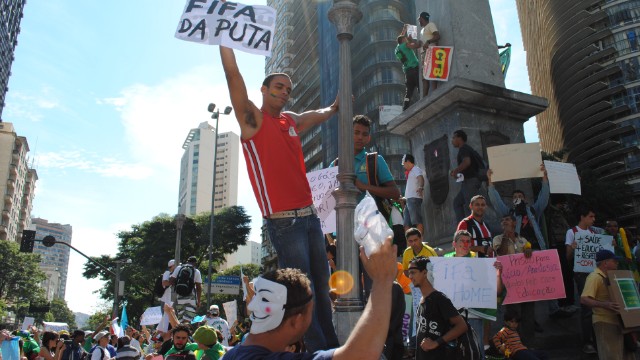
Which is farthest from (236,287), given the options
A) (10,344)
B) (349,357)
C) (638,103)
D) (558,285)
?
(638,103)

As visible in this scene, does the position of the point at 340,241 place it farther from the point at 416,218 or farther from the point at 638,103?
the point at 638,103

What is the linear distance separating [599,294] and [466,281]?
5.20ft

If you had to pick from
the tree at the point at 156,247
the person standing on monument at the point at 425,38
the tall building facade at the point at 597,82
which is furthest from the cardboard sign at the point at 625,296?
the tall building facade at the point at 597,82

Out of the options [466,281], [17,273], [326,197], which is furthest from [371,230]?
[17,273]

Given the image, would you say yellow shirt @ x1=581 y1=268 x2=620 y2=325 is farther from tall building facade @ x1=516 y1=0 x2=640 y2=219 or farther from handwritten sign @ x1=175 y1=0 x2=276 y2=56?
tall building facade @ x1=516 y1=0 x2=640 y2=219

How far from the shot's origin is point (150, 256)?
45.7 metres

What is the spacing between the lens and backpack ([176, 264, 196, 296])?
8.52 meters

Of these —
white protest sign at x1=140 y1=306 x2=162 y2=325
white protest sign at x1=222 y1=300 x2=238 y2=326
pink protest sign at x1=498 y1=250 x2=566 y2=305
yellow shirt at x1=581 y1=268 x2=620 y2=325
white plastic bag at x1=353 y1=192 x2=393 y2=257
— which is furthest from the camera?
white protest sign at x1=140 y1=306 x2=162 y2=325

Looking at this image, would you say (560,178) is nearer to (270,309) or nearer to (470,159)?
(470,159)

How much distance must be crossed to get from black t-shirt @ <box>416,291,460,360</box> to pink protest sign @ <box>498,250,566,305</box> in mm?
1838

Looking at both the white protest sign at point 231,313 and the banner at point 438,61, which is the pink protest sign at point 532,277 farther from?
the white protest sign at point 231,313

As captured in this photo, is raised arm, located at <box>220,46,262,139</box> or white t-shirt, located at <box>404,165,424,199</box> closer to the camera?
raised arm, located at <box>220,46,262,139</box>

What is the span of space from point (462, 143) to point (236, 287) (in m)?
19.7

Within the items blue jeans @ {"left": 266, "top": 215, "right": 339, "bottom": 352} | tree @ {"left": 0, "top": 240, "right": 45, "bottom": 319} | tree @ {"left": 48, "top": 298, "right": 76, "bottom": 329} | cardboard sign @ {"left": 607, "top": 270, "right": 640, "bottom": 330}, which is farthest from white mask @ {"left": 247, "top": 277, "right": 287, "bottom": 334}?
tree @ {"left": 48, "top": 298, "right": 76, "bottom": 329}
